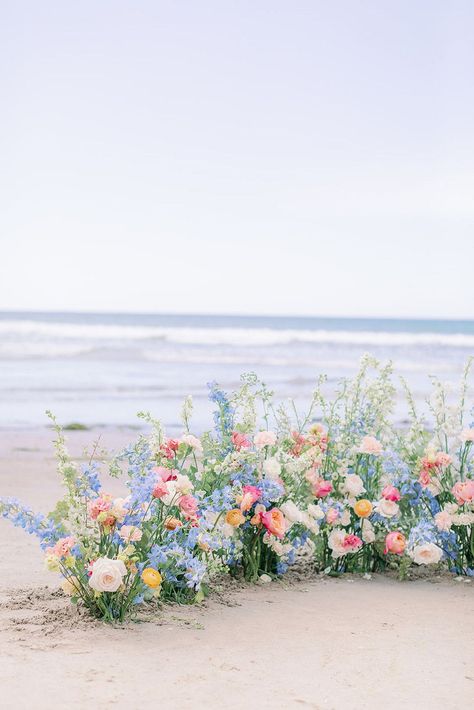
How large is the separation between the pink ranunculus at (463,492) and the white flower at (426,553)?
0.27 meters

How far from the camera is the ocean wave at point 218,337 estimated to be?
3822 centimetres

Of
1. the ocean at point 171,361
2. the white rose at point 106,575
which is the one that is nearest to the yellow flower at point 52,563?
the white rose at point 106,575

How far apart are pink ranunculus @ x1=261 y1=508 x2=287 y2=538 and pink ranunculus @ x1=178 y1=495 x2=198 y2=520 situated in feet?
1.71

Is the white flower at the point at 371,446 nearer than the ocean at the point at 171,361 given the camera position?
Yes

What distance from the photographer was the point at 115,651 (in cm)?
338

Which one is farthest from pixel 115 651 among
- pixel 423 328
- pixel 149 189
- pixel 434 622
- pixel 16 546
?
pixel 423 328

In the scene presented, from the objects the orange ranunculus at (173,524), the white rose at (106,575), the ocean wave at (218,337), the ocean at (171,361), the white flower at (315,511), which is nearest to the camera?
the white rose at (106,575)

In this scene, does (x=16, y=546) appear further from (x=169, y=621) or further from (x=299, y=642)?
(x=299, y=642)

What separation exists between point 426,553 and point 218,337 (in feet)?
121

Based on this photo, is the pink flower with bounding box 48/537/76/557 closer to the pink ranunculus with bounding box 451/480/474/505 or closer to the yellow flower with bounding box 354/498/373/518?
the yellow flower with bounding box 354/498/373/518

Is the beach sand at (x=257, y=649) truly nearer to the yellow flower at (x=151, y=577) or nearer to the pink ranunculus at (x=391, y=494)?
the yellow flower at (x=151, y=577)

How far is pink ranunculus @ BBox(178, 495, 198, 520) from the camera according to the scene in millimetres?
3889

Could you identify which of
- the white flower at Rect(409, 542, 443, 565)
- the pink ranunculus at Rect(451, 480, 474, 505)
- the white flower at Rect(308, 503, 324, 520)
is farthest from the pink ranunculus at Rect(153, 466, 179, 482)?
the pink ranunculus at Rect(451, 480, 474, 505)

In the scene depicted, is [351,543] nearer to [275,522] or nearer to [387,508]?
[387,508]
